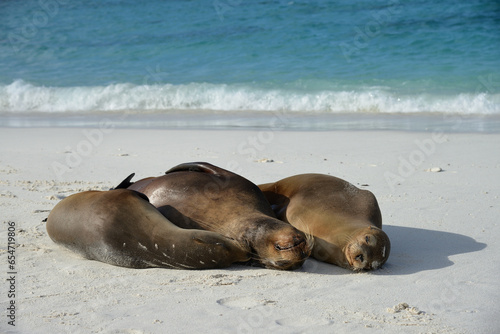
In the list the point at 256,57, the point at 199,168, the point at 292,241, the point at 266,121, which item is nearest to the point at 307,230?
the point at 292,241

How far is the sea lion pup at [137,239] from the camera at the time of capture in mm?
4000

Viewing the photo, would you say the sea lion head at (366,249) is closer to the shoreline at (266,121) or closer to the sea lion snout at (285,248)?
the sea lion snout at (285,248)

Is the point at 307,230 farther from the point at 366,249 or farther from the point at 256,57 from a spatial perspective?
the point at 256,57

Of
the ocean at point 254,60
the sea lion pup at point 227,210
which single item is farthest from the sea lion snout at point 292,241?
the ocean at point 254,60

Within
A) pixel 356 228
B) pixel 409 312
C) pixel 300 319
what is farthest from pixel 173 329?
pixel 356 228

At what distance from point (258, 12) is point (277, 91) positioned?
8.40m

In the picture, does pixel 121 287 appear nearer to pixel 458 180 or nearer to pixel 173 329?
pixel 173 329

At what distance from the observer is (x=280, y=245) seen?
3908 millimetres

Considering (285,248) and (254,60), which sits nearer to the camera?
(285,248)

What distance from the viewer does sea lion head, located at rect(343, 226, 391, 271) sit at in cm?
398

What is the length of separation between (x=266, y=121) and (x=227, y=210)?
24.3 ft

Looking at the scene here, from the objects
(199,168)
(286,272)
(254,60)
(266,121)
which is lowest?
(266,121)

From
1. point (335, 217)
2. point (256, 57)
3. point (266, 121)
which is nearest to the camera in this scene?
point (335, 217)

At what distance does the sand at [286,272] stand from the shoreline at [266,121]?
235cm
